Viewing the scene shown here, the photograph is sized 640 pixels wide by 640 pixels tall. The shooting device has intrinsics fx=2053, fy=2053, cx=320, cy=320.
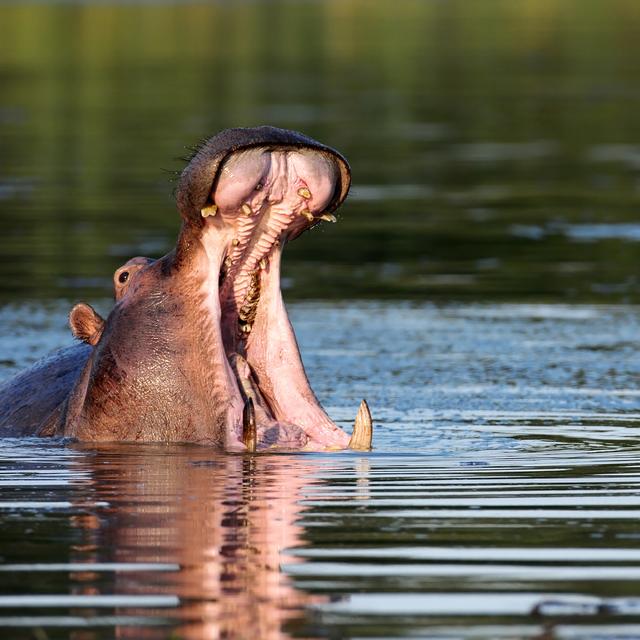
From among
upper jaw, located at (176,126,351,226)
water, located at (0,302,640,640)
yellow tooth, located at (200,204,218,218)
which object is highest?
upper jaw, located at (176,126,351,226)

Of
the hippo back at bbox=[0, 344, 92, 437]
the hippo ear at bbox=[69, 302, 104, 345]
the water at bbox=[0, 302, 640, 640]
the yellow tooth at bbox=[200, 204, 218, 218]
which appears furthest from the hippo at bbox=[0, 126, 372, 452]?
the hippo back at bbox=[0, 344, 92, 437]

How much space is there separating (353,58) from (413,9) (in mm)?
25628

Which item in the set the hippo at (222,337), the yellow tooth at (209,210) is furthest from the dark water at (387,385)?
the yellow tooth at (209,210)

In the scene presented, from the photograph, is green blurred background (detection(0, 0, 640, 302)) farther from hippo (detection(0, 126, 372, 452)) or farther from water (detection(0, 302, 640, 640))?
hippo (detection(0, 126, 372, 452))

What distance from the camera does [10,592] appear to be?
17.4ft

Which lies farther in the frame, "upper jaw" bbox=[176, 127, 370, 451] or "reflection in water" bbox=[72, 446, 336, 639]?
"upper jaw" bbox=[176, 127, 370, 451]

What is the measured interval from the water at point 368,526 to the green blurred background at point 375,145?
4.19 m

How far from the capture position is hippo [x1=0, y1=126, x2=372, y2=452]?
23.4ft

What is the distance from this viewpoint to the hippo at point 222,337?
7.12 meters

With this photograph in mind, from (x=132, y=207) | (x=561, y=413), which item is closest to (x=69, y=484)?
(x=561, y=413)

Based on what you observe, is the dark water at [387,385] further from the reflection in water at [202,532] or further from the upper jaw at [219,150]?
the upper jaw at [219,150]

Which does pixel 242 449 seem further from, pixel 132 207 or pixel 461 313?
pixel 132 207

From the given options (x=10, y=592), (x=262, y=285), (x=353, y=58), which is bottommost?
(x=10, y=592)

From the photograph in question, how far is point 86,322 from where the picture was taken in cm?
810
